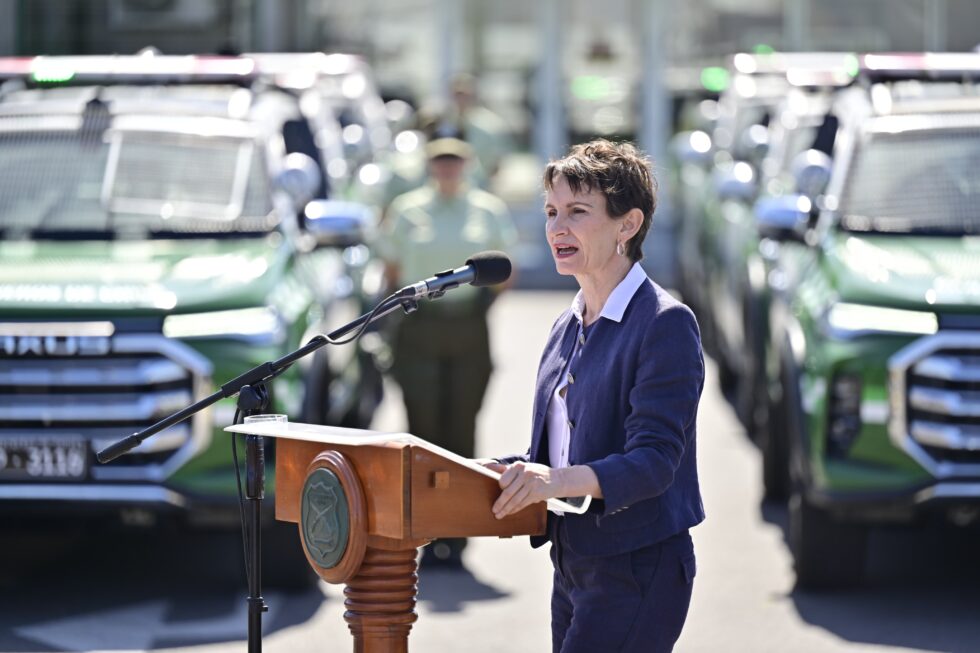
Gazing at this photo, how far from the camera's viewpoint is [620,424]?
13.6 feet

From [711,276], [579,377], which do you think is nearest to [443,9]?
[711,276]

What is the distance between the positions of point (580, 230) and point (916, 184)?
4.99 meters

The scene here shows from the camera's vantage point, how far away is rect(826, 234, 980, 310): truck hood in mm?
7684

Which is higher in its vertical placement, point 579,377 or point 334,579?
point 579,377

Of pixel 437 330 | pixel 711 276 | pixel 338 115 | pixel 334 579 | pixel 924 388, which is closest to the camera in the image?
pixel 334 579

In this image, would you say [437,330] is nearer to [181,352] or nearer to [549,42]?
[181,352]

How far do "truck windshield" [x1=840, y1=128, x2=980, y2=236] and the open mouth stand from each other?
15.3 ft

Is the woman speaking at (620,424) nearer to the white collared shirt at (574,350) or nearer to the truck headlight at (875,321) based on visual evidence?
the white collared shirt at (574,350)

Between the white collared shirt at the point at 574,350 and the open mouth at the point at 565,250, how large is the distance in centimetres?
13

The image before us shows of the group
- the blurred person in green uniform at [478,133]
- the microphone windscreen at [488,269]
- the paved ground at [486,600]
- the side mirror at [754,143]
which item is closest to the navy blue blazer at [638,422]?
the microphone windscreen at [488,269]

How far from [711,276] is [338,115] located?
339 cm

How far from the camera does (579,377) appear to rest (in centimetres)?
425

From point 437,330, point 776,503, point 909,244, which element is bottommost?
point 776,503

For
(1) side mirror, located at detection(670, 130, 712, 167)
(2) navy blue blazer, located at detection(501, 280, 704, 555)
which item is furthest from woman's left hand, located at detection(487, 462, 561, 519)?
(1) side mirror, located at detection(670, 130, 712, 167)
